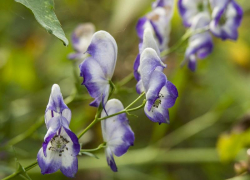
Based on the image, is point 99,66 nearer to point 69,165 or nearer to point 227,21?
point 69,165

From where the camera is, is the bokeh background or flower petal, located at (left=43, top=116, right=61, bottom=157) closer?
flower petal, located at (left=43, top=116, right=61, bottom=157)

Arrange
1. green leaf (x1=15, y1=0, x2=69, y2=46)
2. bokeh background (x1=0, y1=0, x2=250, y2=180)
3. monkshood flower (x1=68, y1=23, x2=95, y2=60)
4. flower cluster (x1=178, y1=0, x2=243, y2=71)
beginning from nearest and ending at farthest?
1. green leaf (x1=15, y1=0, x2=69, y2=46)
2. flower cluster (x1=178, y1=0, x2=243, y2=71)
3. monkshood flower (x1=68, y1=23, x2=95, y2=60)
4. bokeh background (x1=0, y1=0, x2=250, y2=180)

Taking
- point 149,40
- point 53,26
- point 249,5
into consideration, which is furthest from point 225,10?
point 249,5

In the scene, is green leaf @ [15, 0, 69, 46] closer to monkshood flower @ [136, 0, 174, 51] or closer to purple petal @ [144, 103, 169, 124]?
purple petal @ [144, 103, 169, 124]

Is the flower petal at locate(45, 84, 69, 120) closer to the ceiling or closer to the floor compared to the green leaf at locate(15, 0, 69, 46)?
closer to the floor

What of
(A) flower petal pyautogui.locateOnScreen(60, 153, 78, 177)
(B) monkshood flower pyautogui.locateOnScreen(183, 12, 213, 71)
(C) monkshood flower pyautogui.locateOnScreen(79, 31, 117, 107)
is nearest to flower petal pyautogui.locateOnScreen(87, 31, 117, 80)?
(C) monkshood flower pyautogui.locateOnScreen(79, 31, 117, 107)

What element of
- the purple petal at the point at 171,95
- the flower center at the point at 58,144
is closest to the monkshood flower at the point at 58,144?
the flower center at the point at 58,144

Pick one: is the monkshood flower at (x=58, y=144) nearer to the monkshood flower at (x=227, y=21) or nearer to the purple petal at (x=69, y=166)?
the purple petal at (x=69, y=166)
